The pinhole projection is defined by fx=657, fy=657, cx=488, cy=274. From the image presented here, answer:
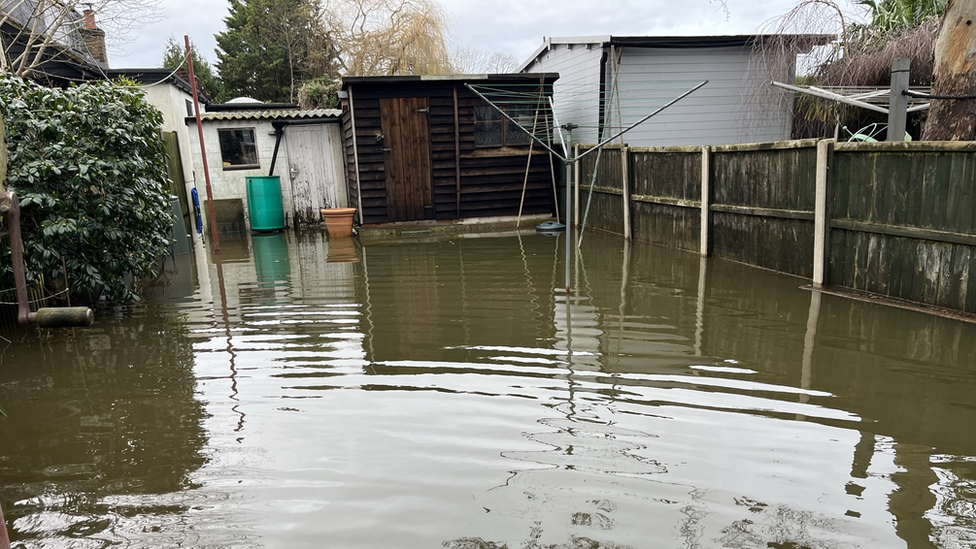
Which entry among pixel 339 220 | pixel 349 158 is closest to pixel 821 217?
pixel 339 220

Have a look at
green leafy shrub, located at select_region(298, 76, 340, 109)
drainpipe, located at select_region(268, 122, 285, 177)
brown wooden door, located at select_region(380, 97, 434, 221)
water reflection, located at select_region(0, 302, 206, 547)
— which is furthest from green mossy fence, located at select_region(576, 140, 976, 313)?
green leafy shrub, located at select_region(298, 76, 340, 109)

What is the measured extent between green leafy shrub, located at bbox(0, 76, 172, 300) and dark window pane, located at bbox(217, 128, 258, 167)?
812 centimetres

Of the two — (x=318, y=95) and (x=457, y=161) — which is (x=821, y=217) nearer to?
(x=457, y=161)

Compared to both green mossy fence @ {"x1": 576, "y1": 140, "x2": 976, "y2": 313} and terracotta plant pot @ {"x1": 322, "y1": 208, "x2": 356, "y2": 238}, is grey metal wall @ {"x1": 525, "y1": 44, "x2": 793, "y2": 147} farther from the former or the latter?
terracotta plant pot @ {"x1": 322, "y1": 208, "x2": 356, "y2": 238}

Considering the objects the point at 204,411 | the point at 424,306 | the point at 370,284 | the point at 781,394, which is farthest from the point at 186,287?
the point at 781,394

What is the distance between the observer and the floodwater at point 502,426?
2.72 meters

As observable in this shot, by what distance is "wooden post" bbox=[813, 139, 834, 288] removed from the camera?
633 centimetres

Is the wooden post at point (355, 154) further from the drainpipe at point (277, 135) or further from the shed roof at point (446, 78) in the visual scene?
the drainpipe at point (277, 135)

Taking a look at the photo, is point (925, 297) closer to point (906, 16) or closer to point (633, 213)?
point (633, 213)

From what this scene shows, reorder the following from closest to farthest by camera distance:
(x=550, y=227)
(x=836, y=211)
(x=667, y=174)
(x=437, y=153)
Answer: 1. (x=836, y=211)
2. (x=667, y=174)
3. (x=550, y=227)
4. (x=437, y=153)

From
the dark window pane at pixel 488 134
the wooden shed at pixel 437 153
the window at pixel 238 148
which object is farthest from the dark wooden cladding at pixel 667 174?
the window at pixel 238 148

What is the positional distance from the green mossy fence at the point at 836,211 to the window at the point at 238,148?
9356mm

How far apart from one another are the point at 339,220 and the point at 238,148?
3.82 meters

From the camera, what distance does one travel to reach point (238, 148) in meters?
14.8
